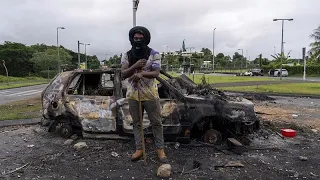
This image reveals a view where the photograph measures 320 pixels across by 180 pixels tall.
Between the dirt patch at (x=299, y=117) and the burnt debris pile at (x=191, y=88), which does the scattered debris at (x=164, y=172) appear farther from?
the dirt patch at (x=299, y=117)

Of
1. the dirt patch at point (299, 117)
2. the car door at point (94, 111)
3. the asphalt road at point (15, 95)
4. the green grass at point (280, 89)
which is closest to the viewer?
the car door at point (94, 111)

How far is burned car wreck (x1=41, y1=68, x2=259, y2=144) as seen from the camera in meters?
6.01

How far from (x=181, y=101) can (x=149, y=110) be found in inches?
45.7

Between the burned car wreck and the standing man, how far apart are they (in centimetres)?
90

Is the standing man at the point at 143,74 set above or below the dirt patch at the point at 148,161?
above

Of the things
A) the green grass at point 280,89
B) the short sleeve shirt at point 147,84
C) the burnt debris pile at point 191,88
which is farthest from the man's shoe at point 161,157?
the green grass at point 280,89

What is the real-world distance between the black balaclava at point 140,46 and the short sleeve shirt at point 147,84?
0.26 feet

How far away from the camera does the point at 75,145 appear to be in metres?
5.98

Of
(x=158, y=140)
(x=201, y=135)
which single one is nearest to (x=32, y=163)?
(x=158, y=140)

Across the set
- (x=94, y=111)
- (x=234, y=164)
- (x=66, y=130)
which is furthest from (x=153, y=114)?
(x=66, y=130)

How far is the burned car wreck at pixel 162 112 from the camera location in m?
6.01

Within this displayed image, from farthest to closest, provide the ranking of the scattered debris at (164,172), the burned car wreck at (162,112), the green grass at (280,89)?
1. the green grass at (280,89)
2. the burned car wreck at (162,112)
3. the scattered debris at (164,172)

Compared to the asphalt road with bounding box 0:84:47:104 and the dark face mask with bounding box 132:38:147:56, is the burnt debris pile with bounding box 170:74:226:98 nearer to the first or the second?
the dark face mask with bounding box 132:38:147:56

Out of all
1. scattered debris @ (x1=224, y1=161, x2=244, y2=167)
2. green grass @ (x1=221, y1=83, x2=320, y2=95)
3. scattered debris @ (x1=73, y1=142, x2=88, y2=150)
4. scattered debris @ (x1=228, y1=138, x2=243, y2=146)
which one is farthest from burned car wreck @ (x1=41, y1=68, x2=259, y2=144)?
green grass @ (x1=221, y1=83, x2=320, y2=95)
